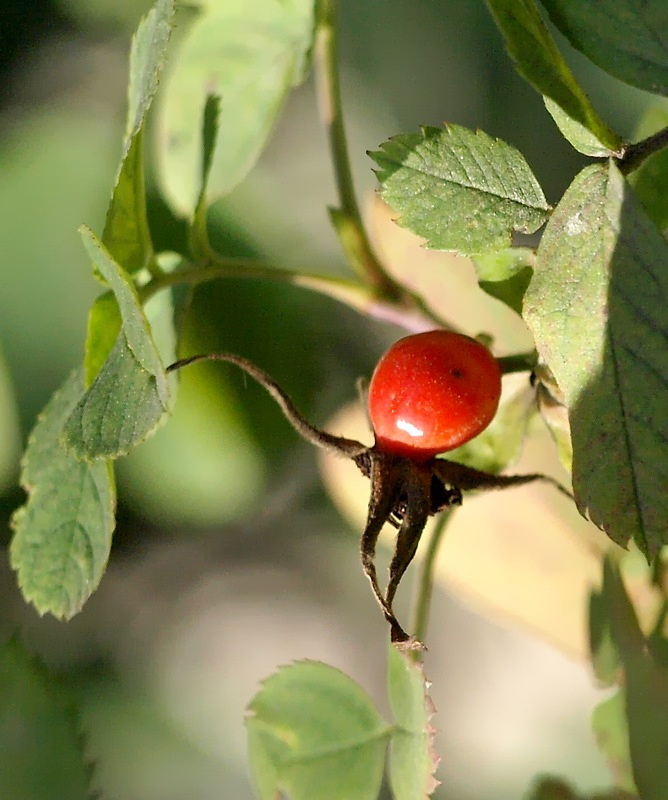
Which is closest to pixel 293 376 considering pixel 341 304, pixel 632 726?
pixel 341 304

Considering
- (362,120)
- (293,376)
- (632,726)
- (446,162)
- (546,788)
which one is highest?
(446,162)

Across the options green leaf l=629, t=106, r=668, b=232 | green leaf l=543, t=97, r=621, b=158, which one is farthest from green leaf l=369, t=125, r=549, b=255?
green leaf l=629, t=106, r=668, b=232

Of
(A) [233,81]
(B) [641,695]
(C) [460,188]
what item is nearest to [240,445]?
(A) [233,81]

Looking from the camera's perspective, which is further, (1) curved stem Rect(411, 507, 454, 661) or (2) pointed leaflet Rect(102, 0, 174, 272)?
(1) curved stem Rect(411, 507, 454, 661)

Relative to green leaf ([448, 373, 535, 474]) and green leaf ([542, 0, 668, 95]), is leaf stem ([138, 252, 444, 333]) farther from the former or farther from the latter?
green leaf ([542, 0, 668, 95])

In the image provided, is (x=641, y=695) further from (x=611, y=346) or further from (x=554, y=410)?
(x=611, y=346)

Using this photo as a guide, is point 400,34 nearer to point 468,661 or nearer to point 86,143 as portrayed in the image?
point 86,143

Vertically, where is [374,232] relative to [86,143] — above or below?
below
